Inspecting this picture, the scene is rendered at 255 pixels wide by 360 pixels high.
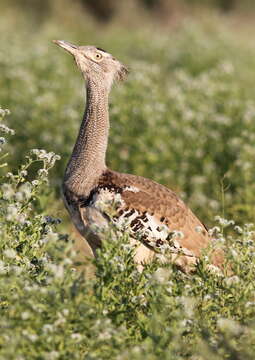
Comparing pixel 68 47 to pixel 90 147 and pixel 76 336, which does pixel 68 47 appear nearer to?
pixel 90 147

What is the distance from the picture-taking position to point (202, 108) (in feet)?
24.2

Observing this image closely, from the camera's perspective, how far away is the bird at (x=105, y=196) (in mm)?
3894

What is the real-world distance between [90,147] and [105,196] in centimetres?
42

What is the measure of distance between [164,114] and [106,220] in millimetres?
3603

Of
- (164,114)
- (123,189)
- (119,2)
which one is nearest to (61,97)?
(164,114)

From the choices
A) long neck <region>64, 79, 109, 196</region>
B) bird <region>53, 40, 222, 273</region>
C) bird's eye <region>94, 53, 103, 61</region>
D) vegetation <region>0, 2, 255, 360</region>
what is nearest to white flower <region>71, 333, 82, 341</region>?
vegetation <region>0, 2, 255, 360</region>

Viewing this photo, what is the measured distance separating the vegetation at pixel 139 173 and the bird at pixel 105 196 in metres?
0.22

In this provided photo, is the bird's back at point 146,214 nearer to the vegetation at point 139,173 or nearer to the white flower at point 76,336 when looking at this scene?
the vegetation at point 139,173

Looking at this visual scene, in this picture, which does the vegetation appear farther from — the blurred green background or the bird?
the bird

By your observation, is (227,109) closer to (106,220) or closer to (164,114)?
(164,114)

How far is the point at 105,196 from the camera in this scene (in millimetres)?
3863

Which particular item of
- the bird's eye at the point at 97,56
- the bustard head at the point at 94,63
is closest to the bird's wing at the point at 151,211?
the bustard head at the point at 94,63

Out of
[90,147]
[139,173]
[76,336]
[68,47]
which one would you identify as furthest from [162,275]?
[139,173]

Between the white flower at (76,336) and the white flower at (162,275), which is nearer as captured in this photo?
the white flower at (76,336)
